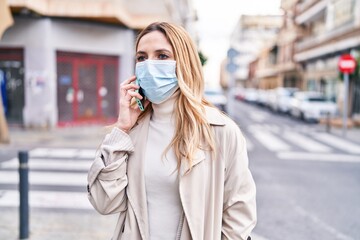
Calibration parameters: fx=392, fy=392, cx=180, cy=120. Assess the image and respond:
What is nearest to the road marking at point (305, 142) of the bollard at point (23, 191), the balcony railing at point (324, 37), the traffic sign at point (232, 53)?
the traffic sign at point (232, 53)

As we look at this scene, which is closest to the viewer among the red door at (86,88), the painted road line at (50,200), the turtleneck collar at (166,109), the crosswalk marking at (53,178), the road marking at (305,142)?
the turtleneck collar at (166,109)

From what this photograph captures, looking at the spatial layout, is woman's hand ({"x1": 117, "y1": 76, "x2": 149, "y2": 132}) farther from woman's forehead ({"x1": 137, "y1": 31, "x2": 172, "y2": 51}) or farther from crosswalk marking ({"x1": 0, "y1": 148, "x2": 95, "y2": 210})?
crosswalk marking ({"x1": 0, "y1": 148, "x2": 95, "y2": 210})

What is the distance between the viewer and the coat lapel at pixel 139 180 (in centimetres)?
172

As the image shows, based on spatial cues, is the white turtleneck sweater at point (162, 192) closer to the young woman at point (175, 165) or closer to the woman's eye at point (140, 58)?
the young woman at point (175, 165)

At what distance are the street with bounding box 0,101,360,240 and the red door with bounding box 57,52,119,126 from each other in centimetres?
308

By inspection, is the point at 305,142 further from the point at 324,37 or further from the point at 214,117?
the point at 324,37

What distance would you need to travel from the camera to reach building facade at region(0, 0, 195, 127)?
550 inches

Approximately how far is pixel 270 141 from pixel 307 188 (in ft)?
20.1

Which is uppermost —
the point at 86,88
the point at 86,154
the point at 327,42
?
the point at 327,42

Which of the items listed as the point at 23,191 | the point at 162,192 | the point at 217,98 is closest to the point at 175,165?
the point at 162,192

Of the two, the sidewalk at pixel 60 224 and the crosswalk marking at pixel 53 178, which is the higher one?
the sidewalk at pixel 60 224

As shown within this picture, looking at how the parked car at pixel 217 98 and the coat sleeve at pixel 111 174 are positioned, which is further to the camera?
the parked car at pixel 217 98

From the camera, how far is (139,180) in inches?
69.0

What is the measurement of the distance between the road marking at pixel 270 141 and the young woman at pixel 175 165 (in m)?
9.96
